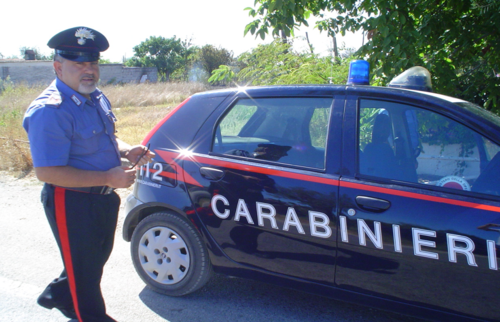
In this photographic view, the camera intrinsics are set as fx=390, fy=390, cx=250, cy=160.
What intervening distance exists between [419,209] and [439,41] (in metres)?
3.43

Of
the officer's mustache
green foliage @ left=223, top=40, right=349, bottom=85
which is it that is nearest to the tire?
the officer's mustache

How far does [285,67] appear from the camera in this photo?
6.84 metres

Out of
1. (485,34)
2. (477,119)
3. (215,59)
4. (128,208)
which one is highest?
(215,59)

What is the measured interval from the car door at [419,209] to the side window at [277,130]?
0.20m

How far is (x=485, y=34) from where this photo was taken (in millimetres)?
4449

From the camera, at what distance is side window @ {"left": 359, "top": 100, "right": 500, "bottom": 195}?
6.92 ft

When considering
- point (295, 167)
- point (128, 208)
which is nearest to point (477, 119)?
point (295, 167)

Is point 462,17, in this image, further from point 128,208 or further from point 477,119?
point 128,208

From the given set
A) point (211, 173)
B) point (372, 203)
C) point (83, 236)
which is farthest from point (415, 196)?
point (83, 236)

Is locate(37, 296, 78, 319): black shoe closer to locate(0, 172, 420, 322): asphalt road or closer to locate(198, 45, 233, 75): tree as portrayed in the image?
locate(0, 172, 420, 322): asphalt road

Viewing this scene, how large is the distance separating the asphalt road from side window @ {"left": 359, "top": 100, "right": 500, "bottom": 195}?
110 centimetres

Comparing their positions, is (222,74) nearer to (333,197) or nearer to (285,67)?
(285,67)

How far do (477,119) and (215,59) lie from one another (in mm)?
32441

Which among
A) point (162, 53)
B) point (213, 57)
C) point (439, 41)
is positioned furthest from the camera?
point (162, 53)
